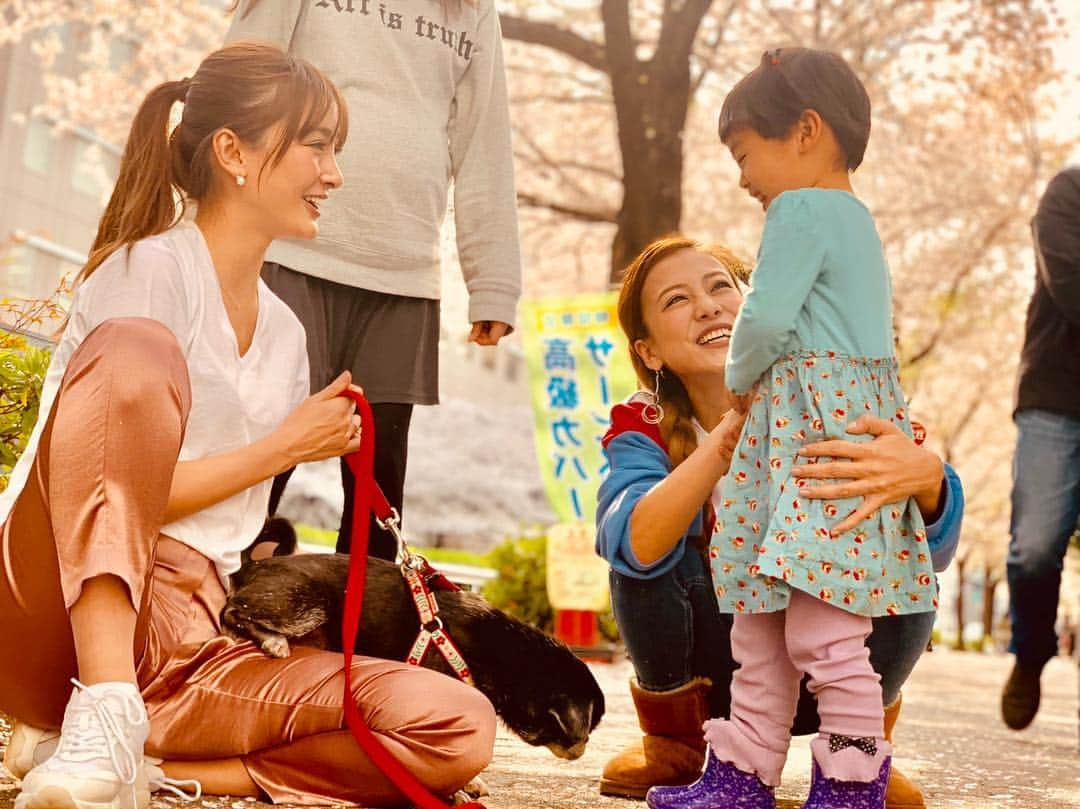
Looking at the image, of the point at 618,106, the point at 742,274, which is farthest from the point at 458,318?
the point at 742,274

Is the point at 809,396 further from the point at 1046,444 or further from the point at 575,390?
the point at 575,390

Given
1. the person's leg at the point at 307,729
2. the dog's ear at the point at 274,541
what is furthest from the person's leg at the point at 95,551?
the dog's ear at the point at 274,541

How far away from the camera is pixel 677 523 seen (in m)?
2.61

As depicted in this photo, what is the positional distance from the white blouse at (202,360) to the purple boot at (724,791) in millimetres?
978

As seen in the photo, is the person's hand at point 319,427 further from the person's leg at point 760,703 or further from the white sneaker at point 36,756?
the person's leg at point 760,703

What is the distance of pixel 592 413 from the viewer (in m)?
8.14

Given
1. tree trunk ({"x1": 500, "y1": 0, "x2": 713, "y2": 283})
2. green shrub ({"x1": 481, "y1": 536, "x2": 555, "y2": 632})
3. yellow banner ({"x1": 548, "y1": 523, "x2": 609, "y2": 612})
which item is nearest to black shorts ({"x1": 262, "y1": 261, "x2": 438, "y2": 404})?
yellow banner ({"x1": 548, "y1": 523, "x2": 609, "y2": 612})

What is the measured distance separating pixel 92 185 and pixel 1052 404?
1566cm

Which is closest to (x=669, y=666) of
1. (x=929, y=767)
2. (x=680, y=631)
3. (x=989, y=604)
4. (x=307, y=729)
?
(x=680, y=631)

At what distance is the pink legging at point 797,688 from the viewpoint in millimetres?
2234

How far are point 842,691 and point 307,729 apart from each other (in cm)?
96

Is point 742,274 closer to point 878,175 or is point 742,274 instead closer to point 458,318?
point 458,318

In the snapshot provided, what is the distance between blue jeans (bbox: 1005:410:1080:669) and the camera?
177 inches

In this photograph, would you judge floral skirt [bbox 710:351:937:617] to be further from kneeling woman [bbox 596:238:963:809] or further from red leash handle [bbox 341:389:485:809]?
red leash handle [bbox 341:389:485:809]
